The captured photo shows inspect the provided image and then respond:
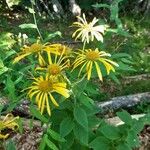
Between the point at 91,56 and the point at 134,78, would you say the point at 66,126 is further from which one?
the point at 134,78

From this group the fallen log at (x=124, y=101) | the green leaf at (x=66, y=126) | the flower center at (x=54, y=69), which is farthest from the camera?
the fallen log at (x=124, y=101)

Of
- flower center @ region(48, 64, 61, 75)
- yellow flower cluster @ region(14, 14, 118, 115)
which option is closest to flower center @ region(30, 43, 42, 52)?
yellow flower cluster @ region(14, 14, 118, 115)

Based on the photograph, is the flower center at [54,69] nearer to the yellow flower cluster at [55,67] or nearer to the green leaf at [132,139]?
the yellow flower cluster at [55,67]

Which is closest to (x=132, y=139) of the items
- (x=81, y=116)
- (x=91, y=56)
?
(x=81, y=116)

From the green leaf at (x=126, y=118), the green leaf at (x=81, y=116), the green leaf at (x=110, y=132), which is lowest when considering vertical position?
the green leaf at (x=110, y=132)

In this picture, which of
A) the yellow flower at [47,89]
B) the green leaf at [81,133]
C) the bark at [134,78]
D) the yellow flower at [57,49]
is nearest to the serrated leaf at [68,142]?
the green leaf at [81,133]

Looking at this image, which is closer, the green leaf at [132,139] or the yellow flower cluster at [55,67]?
the yellow flower cluster at [55,67]

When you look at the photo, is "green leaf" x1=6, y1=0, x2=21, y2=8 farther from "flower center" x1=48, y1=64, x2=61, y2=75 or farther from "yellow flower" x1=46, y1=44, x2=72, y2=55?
"flower center" x1=48, y1=64, x2=61, y2=75

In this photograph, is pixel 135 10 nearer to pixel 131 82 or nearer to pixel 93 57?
pixel 131 82
